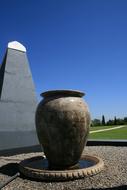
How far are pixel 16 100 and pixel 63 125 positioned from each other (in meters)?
4.16

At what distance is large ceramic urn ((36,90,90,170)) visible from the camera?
5.93 m

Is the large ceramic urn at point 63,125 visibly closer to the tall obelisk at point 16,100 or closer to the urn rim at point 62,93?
the urn rim at point 62,93

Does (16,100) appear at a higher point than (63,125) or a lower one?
higher

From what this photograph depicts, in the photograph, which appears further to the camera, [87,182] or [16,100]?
[16,100]

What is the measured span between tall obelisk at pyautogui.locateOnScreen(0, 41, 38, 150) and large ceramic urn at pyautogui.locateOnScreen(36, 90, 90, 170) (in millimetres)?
3209

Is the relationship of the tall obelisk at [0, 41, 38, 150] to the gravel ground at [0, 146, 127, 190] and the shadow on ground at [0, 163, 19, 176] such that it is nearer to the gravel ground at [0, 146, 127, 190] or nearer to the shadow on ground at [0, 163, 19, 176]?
the shadow on ground at [0, 163, 19, 176]

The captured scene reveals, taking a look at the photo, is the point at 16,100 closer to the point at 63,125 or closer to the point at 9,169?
the point at 9,169

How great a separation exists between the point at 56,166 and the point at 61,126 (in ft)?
3.74

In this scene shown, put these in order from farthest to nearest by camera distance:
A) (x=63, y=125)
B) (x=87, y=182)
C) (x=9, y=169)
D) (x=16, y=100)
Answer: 1. (x=16, y=100)
2. (x=9, y=169)
3. (x=63, y=125)
4. (x=87, y=182)

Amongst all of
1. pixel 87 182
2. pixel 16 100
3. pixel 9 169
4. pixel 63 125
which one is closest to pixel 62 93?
pixel 63 125

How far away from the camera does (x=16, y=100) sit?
31.7 ft

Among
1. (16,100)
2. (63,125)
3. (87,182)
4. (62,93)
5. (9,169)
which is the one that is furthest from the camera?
(16,100)

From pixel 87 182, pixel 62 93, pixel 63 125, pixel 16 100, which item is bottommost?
pixel 87 182

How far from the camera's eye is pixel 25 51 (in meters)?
10.5
